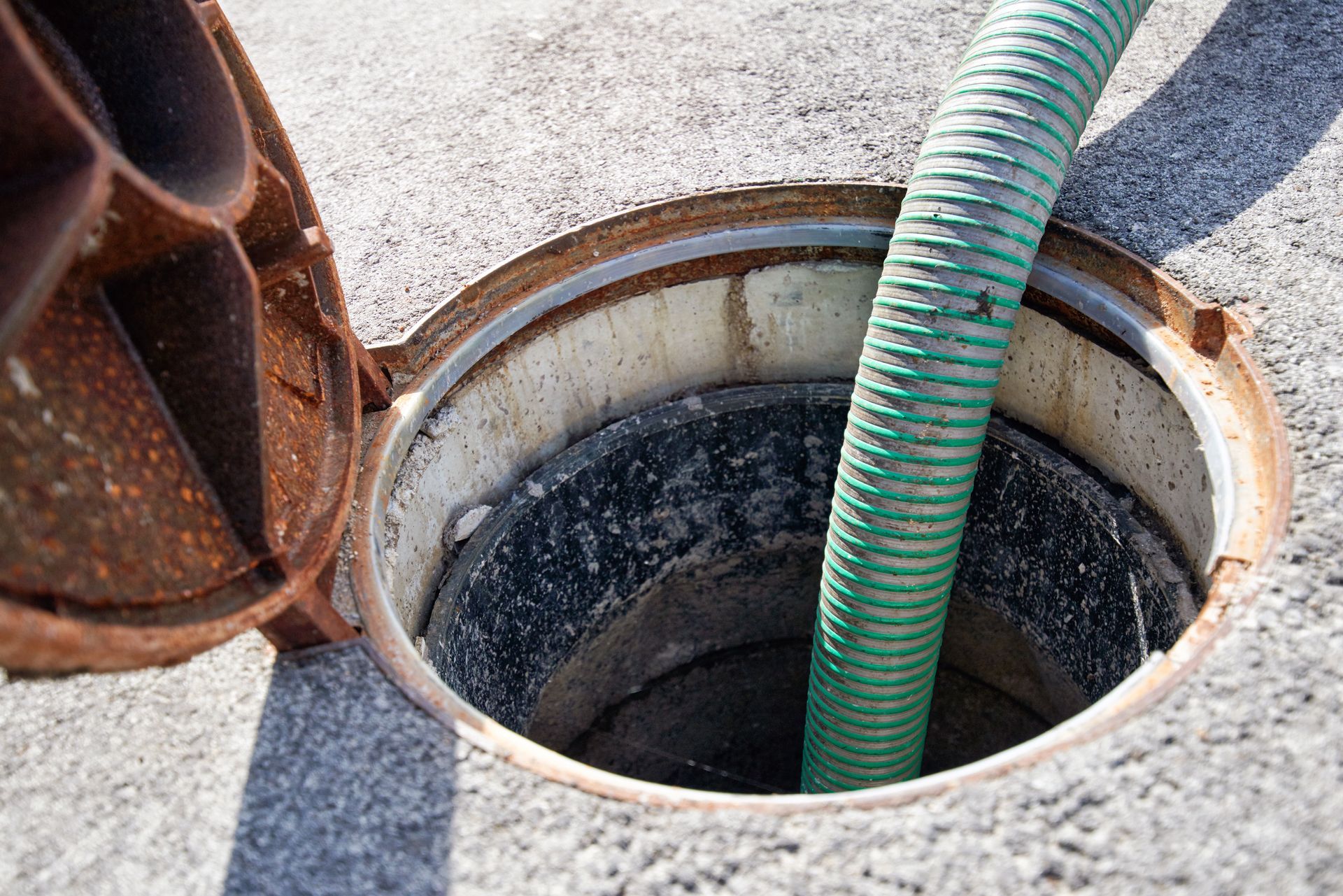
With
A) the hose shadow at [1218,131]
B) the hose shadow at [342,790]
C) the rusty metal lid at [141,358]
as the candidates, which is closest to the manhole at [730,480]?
the hose shadow at [342,790]

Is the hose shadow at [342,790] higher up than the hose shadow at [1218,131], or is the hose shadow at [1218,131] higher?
the hose shadow at [1218,131]

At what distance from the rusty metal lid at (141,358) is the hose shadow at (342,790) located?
0.28m

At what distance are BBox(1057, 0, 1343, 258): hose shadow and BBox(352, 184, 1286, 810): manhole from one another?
0.26 m

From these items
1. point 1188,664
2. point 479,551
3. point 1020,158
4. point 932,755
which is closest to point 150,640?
point 479,551

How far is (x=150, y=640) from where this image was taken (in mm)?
1693

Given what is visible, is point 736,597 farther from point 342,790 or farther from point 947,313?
point 342,790

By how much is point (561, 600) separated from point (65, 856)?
2104 millimetres

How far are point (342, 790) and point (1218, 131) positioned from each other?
140 inches

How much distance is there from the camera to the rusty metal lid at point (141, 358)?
1.53m

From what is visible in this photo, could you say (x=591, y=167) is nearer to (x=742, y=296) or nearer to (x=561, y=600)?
(x=742, y=296)

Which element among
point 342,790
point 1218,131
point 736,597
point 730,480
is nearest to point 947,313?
point 1218,131

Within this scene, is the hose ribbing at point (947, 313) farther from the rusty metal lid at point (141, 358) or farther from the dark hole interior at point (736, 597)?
the rusty metal lid at point (141, 358)

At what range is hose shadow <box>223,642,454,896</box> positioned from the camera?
185 centimetres

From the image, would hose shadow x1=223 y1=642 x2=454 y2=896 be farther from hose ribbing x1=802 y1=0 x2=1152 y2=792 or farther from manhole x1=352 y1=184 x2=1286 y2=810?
hose ribbing x1=802 y1=0 x2=1152 y2=792
